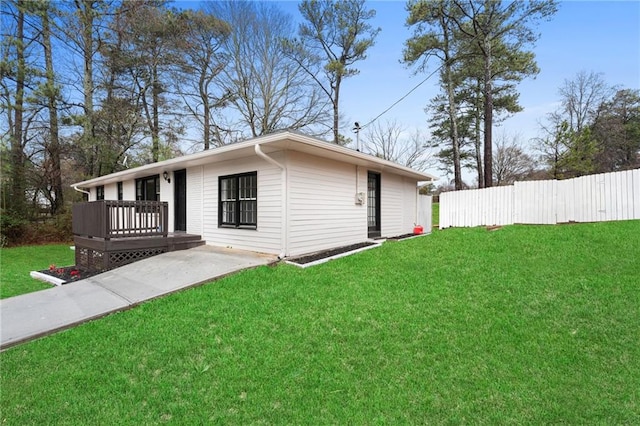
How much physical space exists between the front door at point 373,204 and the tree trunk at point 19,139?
1510 centimetres

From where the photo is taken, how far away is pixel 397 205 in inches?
431

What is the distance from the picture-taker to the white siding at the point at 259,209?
22.5 ft

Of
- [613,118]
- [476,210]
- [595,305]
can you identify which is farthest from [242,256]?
[613,118]

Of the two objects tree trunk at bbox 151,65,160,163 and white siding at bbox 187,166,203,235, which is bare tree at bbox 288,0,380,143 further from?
white siding at bbox 187,166,203,235

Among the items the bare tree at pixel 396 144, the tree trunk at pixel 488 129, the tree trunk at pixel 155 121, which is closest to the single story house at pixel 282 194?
the tree trunk at pixel 488 129

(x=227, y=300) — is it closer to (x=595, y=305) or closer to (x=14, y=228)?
(x=595, y=305)

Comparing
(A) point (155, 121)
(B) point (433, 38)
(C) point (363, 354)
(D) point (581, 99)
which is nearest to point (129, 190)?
(A) point (155, 121)

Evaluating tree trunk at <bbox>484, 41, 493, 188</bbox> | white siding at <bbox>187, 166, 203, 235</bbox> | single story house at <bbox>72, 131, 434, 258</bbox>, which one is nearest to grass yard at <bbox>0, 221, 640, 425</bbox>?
single story house at <bbox>72, 131, 434, 258</bbox>

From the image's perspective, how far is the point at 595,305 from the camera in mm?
3566

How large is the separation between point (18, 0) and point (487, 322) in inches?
836

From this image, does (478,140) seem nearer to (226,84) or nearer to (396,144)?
(396,144)

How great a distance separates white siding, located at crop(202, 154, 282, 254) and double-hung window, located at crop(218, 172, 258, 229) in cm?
14

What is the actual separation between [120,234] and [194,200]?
2338 millimetres

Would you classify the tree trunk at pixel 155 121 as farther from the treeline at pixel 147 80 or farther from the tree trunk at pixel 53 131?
the tree trunk at pixel 53 131
